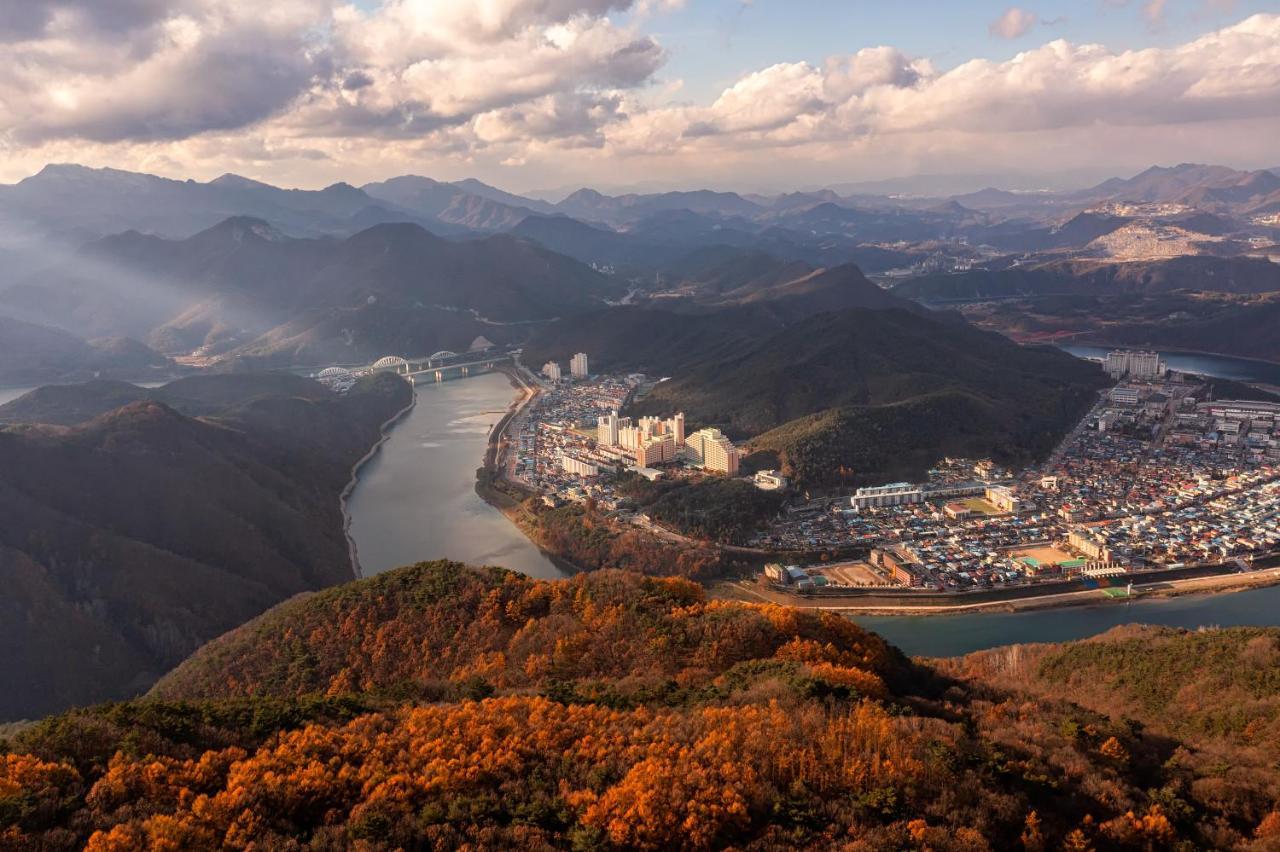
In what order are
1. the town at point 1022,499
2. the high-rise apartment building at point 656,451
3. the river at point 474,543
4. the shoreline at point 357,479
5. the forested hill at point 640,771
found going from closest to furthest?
the forested hill at point 640,771, the river at point 474,543, the town at point 1022,499, the shoreline at point 357,479, the high-rise apartment building at point 656,451

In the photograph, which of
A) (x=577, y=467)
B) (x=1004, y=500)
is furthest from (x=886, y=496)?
(x=577, y=467)

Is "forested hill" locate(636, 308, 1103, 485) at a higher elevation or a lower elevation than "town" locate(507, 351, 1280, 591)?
higher

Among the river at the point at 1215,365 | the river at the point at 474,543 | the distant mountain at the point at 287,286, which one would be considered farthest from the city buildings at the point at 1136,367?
the distant mountain at the point at 287,286

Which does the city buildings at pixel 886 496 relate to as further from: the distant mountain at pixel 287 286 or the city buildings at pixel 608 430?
the distant mountain at pixel 287 286

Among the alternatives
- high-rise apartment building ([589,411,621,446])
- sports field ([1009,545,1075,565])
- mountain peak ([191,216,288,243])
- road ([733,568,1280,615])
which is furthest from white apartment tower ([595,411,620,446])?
mountain peak ([191,216,288,243])

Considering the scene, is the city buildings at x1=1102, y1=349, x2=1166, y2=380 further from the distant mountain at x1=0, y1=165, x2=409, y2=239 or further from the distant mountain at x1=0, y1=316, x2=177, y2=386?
the distant mountain at x1=0, y1=165, x2=409, y2=239

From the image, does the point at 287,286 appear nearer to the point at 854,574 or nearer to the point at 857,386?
the point at 857,386
